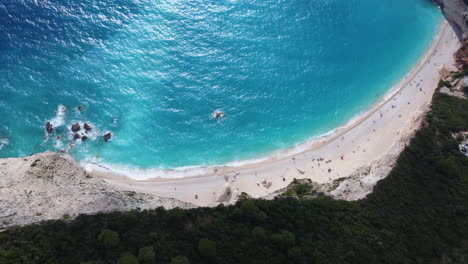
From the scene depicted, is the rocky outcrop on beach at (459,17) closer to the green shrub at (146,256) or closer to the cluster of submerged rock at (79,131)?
the green shrub at (146,256)

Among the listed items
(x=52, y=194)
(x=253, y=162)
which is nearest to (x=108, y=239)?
(x=52, y=194)

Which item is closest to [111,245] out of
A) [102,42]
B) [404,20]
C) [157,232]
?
[157,232]

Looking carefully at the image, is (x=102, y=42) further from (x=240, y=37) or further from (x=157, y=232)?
(x=157, y=232)

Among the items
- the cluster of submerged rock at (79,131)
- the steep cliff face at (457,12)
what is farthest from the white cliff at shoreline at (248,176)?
the cluster of submerged rock at (79,131)

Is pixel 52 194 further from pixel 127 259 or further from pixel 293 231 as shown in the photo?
pixel 293 231

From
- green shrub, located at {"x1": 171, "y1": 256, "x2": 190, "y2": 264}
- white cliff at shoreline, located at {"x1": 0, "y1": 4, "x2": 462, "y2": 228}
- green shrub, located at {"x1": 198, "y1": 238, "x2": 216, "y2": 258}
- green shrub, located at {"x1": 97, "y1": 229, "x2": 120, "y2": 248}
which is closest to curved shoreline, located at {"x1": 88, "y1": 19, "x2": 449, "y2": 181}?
white cliff at shoreline, located at {"x1": 0, "y1": 4, "x2": 462, "y2": 228}
